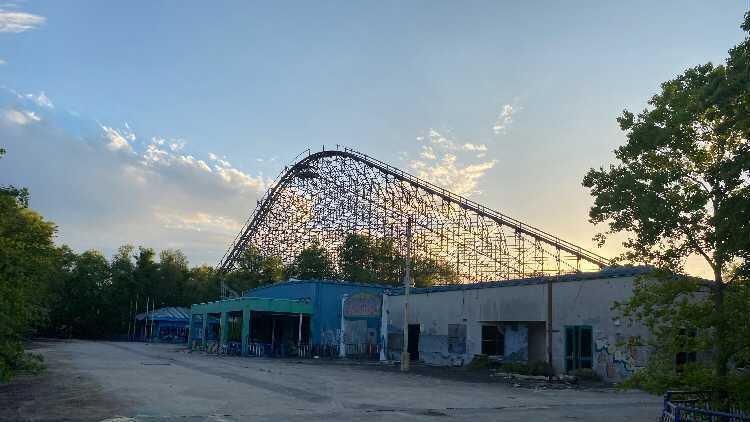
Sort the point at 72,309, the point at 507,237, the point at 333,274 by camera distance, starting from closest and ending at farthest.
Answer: the point at 507,237, the point at 333,274, the point at 72,309

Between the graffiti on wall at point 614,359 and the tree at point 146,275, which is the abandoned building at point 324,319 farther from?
the tree at point 146,275

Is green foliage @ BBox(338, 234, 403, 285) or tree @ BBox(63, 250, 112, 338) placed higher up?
green foliage @ BBox(338, 234, 403, 285)

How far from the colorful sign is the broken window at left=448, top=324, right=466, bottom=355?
328 inches

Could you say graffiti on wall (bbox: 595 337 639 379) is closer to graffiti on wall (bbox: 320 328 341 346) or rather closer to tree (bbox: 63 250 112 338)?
graffiti on wall (bbox: 320 328 341 346)

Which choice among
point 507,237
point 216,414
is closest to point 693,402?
point 216,414

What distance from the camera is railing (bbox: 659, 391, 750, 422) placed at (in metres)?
9.33

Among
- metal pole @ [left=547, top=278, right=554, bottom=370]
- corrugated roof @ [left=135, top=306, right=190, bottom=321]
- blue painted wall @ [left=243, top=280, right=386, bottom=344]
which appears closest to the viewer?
metal pole @ [left=547, top=278, right=554, bottom=370]

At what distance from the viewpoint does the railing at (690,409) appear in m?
9.33

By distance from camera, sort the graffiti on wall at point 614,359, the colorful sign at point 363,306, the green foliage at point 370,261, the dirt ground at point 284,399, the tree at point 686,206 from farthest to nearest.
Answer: the green foliage at point 370,261 → the colorful sign at point 363,306 → the graffiti on wall at point 614,359 → the dirt ground at point 284,399 → the tree at point 686,206

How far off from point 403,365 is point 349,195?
82.4 ft

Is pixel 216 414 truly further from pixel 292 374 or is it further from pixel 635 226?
pixel 292 374

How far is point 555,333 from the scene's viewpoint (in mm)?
31469

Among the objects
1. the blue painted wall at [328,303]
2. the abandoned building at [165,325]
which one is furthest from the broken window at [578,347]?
the abandoned building at [165,325]

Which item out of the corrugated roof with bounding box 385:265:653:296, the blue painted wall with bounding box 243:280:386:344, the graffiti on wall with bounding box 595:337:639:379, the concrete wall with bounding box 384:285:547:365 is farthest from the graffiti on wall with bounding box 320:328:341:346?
the graffiti on wall with bounding box 595:337:639:379
